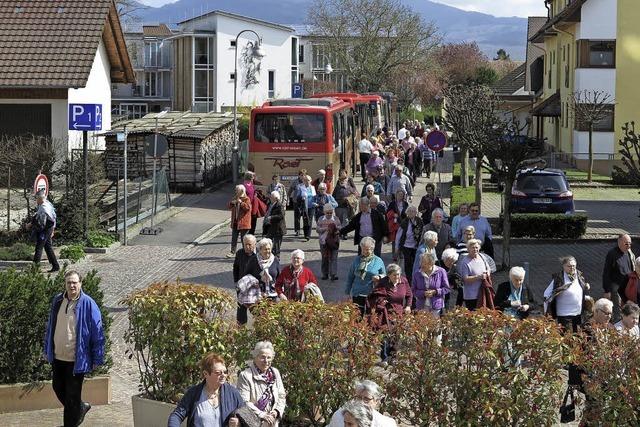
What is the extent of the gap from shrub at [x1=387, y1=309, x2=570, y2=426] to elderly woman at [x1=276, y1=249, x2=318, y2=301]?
412 cm

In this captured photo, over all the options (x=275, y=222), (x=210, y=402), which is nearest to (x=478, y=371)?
(x=210, y=402)

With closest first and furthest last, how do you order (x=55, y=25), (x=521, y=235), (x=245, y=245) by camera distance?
1. (x=245, y=245)
2. (x=521, y=235)
3. (x=55, y=25)

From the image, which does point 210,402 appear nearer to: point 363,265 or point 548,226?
point 363,265

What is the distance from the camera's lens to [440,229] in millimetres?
18344

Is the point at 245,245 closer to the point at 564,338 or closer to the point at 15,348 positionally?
the point at 15,348

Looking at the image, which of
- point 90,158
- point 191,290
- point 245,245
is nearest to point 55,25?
point 90,158

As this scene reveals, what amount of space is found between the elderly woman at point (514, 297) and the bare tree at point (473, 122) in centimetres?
Result: 1257

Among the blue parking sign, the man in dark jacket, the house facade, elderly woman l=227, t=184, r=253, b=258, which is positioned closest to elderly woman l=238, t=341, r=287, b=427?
the man in dark jacket

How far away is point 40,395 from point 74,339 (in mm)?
1542

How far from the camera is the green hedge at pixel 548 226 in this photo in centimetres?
2692

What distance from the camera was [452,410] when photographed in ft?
31.7

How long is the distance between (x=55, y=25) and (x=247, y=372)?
96.5 feet

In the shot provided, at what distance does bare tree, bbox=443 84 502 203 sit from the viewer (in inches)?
1125

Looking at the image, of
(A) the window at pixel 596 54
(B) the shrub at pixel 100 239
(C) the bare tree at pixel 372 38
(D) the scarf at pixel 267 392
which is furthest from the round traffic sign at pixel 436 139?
(C) the bare tree at pixel 372 38
